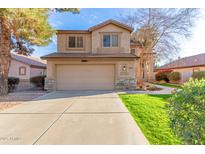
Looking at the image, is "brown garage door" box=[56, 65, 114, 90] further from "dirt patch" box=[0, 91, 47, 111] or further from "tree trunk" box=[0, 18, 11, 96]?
"tree trunk" box=[0, 18, 11, 96]

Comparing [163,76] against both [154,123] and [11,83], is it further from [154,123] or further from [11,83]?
[154,123]

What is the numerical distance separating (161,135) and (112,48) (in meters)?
12.8

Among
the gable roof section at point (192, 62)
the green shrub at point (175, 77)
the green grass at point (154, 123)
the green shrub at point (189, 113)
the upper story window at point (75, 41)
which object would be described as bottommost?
the green grass at point (154, 123)

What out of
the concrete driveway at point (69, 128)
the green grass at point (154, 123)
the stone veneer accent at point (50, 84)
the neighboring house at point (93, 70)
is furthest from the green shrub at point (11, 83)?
the green grass at point (154, 123)

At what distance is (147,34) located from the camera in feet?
64.5

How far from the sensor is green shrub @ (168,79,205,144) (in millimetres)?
3809

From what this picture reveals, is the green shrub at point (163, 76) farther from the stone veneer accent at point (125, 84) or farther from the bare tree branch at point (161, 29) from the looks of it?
the stone veneer accent at point (125, 84)

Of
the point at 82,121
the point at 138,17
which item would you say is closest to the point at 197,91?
the point at 82,121

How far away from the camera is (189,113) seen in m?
3.96

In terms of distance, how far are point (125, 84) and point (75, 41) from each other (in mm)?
6405

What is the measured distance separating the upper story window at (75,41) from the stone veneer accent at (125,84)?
5266 millimetres

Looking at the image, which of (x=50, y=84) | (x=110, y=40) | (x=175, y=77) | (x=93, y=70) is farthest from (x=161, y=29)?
(x=50, y=84)

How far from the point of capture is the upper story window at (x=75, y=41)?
17.8 m

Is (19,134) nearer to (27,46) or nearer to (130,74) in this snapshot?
(130,74)
